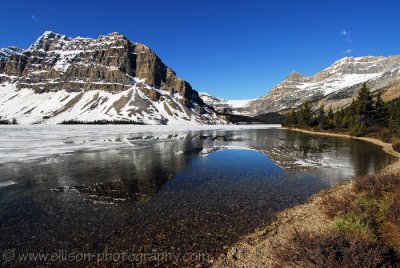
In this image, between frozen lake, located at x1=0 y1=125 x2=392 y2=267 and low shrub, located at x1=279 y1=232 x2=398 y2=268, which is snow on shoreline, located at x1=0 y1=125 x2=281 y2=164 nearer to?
frozen lake, located at x1=0 y1=125 x2=392 y2=267

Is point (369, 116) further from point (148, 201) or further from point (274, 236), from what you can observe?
point (274, 236)

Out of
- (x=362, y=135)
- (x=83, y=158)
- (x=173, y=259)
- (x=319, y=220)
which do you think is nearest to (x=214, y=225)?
(x=173, y=259)

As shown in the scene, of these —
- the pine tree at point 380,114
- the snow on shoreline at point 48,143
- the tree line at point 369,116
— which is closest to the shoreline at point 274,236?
the snow on shoreline at point 48,143

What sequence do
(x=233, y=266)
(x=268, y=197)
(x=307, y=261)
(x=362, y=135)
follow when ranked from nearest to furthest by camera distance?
(x=307, y=261) → (x=233, y=266) → (x=268, y=197) → (x=362, y=135)

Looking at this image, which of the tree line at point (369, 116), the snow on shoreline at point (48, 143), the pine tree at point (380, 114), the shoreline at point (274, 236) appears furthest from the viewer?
the pine tree at point (380, 114)

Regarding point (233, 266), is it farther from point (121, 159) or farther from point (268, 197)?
point (121, 159)

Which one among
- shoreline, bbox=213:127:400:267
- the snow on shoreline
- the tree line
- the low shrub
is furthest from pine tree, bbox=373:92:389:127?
the low shrub

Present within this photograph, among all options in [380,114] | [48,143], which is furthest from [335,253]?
[380,114]

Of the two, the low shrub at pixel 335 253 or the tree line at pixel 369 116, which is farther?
the tree line at pixel 369 116

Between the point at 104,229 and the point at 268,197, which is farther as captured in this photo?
the point at 268,197

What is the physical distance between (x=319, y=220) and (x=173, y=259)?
8.15m

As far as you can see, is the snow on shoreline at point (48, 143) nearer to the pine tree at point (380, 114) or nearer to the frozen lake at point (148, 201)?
the frozen lake at point (148, 201)

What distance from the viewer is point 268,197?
2005cm

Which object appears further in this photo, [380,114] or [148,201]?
[380,114]
